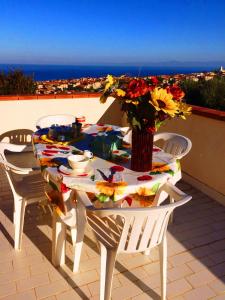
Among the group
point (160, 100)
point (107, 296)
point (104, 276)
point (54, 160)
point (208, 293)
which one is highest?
point (160, 100)

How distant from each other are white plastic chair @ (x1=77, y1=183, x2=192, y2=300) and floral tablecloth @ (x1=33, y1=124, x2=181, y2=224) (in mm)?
82

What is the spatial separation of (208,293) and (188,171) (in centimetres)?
196

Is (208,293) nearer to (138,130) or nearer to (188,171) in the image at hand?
(138,130)

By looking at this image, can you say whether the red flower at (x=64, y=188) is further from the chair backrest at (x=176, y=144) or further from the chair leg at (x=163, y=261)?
the chair backrest at (x=176, y=144)

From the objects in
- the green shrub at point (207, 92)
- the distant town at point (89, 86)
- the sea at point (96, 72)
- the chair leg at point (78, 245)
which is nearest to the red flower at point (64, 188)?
the chair leg at point (78, 245)

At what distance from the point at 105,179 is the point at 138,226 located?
401 mm

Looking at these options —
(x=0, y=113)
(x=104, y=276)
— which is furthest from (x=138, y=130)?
(x=0, y=113)

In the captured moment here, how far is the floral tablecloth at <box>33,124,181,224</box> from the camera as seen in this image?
174cm

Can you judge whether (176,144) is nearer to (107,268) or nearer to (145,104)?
(145,104)

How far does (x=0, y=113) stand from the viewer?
4445 mm

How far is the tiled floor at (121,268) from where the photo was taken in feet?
6.45

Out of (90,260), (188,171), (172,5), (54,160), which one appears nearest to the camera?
(54,160)

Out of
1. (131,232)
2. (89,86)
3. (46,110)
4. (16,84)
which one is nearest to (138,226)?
(131,232)

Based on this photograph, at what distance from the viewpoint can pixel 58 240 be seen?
2117 mm
